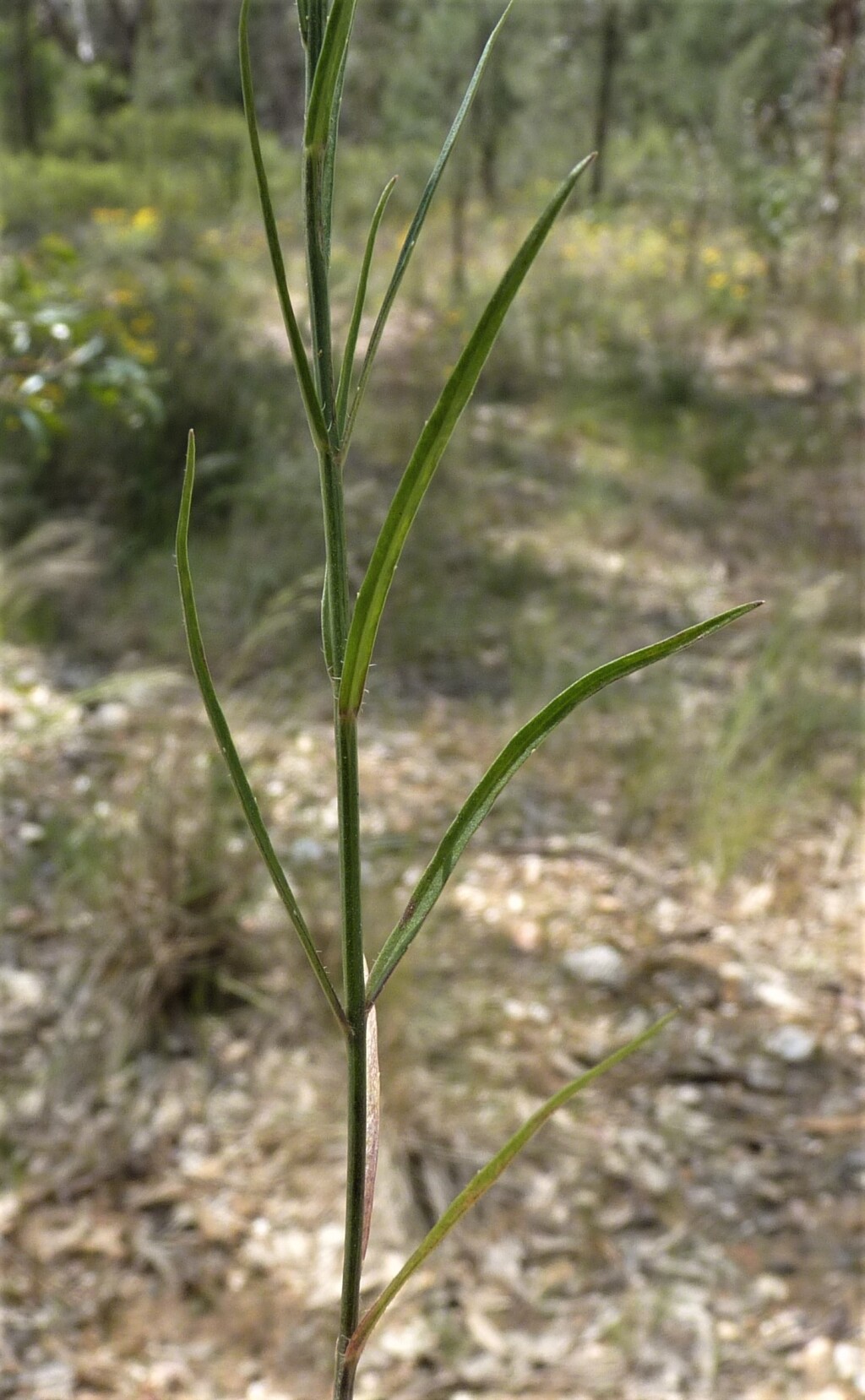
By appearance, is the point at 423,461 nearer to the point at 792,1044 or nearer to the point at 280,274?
the point at 280,274

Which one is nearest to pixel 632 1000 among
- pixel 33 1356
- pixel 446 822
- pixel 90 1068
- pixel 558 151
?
pixel 446 822

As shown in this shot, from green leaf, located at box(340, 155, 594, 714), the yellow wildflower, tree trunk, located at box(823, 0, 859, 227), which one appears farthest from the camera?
tree trunk, located at box(823, 0, 859, 227)

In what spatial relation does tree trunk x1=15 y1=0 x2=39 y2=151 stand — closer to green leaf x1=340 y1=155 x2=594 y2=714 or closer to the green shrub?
the green shrub

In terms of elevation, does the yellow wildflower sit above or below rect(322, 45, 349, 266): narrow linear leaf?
above

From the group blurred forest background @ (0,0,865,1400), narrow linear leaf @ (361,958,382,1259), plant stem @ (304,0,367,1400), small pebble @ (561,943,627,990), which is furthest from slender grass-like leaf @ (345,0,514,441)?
small pebble @ (561,943,627,990)

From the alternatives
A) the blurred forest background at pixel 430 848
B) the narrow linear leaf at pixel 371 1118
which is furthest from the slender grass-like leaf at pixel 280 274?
the blurred forest background at pixel 430 848

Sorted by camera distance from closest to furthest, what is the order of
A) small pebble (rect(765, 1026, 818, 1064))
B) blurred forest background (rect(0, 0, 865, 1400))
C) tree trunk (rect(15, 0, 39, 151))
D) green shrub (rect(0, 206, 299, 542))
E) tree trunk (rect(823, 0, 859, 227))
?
blurred forest background (rect(0, 0, 865, 1400)) → small pebble (rect(765, 1026, 818, 1064)) → green shrub (rect(0, 206, 299, 542)) → tree trunk (rect(823, 0, 859, 227)) → tree trunk (rect(15, 0, 39, 151))

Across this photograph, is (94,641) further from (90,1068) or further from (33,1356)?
(33,1356)
